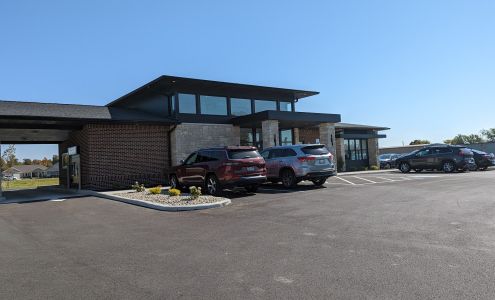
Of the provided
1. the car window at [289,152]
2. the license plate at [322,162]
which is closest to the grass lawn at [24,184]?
the car window at [289,152]

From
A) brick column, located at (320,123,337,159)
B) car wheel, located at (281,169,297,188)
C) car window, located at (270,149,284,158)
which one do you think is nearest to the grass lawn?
brick column, located at (320,123,337,159)

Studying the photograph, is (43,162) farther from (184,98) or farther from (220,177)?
(220,177)

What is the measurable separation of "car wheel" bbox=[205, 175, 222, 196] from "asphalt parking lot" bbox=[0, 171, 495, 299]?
147 inches

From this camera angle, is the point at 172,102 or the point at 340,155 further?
the point at 340,155

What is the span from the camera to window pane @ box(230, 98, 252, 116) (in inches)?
999

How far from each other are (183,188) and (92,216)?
21.9ft

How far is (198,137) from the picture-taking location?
2338 cm

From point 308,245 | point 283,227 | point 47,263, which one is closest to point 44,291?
point 47,263

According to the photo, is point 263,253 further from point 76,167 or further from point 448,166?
point 448,166

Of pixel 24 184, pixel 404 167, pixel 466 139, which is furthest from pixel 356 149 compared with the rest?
pixel 466 139

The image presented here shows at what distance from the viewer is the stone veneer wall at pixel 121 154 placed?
796 inches

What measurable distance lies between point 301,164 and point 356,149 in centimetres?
2087

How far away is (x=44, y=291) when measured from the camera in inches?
177

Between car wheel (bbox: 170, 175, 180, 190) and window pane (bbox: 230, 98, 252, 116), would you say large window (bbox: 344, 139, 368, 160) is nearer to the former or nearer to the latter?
window pane (bbox: 230, 98, 252, 116)
